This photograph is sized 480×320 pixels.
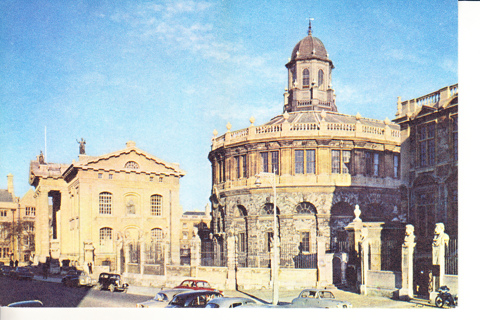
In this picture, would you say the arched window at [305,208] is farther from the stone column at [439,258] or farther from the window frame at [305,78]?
the stone column at [439,258]

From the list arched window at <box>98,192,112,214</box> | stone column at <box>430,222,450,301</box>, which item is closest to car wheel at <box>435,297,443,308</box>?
stone column at <box>430,222,450,301</box>

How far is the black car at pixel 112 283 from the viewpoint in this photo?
26.7 metres

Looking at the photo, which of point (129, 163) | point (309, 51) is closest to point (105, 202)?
point (129, 163)

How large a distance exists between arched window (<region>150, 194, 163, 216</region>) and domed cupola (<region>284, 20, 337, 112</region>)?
13.0 metres

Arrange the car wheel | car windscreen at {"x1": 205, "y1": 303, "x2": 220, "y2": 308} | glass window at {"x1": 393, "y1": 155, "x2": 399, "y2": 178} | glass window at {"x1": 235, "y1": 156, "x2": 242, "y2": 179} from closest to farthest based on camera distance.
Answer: car windscreen at {"x1": 205, "y1": 303, "x2": 220, "y2": 308}
the car wheel
glass window at {"x1": 393, "y1": 155, "x2": 399, "y2": 178}
glass window at {"x1": 235, "y1": 156, "x2": 242, "y2": 179}

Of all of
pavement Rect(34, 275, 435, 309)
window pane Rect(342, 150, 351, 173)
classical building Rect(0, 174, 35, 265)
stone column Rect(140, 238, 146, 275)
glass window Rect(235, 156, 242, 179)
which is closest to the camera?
pavement Rect(34, 275, 435, 309)

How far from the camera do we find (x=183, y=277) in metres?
27.0

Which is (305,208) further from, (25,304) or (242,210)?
(25,304)

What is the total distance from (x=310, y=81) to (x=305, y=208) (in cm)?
1078

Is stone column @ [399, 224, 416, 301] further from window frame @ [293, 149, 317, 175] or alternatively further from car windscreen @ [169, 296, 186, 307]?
window frame @ [293, 149, 317, 175]

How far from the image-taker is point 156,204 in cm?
3434

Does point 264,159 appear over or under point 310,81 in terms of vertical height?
under

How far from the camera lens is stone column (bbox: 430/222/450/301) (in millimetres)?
19703
